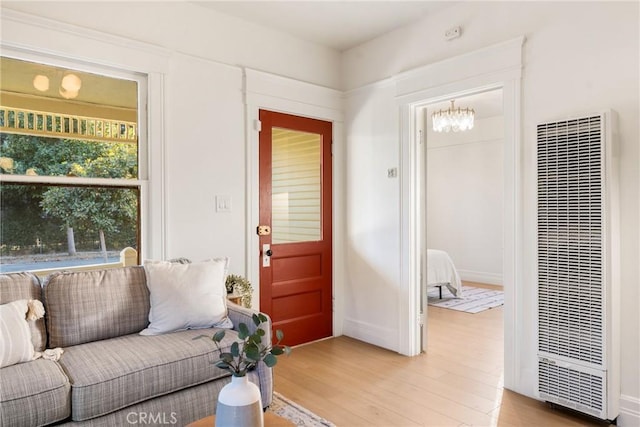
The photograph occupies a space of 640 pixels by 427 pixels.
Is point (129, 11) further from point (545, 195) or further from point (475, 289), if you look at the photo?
point (475, 289)

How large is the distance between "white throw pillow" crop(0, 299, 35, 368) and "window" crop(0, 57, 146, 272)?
2.09 ft

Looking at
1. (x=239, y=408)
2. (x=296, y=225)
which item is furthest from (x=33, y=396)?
(x=296, y=225)

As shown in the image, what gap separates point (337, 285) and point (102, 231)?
215 centimetres

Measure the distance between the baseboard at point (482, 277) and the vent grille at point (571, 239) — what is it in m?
4.34

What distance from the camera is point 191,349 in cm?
218

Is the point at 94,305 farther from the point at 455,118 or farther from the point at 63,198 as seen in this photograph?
the point at 455,118

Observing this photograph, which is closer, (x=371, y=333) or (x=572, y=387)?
(x=572, y=387)

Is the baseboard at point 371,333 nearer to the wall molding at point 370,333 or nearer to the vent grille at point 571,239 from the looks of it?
the wall molding at point 370,333

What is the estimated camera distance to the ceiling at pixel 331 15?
10.6ft

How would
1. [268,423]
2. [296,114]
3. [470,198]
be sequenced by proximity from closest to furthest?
1. [268,423]
2. [296,114]
3. [470,198]

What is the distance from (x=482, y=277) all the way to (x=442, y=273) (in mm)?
1594

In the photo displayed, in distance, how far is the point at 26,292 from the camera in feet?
7.33

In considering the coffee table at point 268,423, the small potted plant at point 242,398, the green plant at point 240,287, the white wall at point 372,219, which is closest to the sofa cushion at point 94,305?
the green plant at point 240,287

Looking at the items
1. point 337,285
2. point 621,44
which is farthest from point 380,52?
point 337,285
